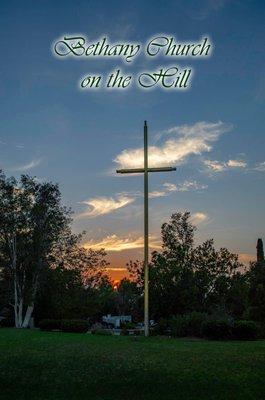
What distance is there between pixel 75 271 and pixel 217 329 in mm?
32808

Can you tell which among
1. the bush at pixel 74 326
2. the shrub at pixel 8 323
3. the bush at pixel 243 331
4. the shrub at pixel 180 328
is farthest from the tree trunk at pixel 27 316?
the bush at pixel 243 331

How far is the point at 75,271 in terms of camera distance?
56.7 metres

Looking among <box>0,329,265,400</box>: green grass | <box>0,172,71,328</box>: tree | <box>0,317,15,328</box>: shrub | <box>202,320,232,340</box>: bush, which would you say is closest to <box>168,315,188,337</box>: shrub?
<box>202,320,232,340</box>: bush

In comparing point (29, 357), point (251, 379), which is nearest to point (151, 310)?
point (29, 357)

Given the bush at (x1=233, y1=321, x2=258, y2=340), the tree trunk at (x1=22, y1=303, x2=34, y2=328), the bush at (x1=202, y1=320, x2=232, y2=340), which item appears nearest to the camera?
the bush at (x1=202, y1=320, x2=232, y2=340)

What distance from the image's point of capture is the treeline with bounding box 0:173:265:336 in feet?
147

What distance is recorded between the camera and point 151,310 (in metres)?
42.1

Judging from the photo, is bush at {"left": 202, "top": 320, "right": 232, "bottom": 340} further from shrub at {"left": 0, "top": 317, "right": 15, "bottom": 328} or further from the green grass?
shrub at {"left": 0, "top": 317, "right": 15, "bottom": 328}

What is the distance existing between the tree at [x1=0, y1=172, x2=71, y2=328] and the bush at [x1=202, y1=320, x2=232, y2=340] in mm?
27670

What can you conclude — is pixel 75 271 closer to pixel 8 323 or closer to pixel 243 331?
pixel 8 323

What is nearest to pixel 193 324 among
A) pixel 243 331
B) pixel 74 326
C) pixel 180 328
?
A: pixel 180 328

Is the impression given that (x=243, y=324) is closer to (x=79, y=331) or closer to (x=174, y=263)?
(x=79, y=331)

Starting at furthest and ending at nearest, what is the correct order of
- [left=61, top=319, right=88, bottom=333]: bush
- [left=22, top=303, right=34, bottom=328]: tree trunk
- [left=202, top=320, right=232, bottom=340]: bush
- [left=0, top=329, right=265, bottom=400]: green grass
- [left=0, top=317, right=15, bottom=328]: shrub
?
1. [left=0, top=317, right=15, bottom=328]: shrub
2. [left=22, top=303, right=34, bottom=328]: tree trunk
3. [left=61, top=319, right=88, bottom=333]: bush
4. [left=202, top=320, right=232, bottom=340]: bush
5. [left=0, top=329, right=265, bottom=400]: green grass

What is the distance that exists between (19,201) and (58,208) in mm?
4023
